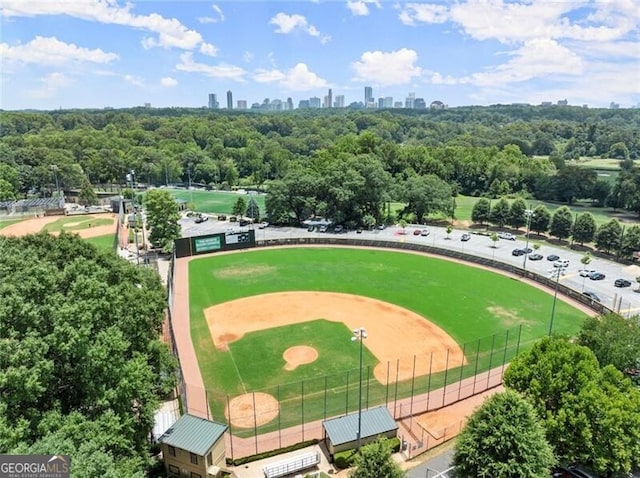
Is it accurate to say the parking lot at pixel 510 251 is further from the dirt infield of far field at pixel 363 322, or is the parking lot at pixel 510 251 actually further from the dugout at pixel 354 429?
the dugout at pixel 354 429

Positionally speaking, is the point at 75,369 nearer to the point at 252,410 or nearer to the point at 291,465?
the point at 291,465

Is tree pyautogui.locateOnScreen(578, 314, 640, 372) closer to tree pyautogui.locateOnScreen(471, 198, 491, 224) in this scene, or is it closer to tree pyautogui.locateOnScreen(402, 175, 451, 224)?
tree pyautogui.locateOnScreen(471, 198, 491, 224)

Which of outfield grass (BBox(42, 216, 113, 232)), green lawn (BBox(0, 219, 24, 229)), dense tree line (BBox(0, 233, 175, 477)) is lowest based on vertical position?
outfield grass (BBox(42, 216, 113, 232))

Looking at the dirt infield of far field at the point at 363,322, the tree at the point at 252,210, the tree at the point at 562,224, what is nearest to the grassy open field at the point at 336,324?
the dirt infield of far field at the point at 363,322

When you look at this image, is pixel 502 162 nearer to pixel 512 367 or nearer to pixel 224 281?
pixel 224 281

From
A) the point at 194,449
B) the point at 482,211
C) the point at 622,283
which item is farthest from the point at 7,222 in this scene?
the point at 622,283

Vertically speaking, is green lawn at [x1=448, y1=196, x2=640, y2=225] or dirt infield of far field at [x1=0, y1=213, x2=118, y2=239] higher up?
dirt infield of far field at [x1=0, y1=213, x2=118, y2=239]

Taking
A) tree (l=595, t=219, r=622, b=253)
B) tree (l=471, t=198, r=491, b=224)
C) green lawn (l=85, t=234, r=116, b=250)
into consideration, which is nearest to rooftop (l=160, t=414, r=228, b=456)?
green lawn (l=85, t=234, r=116, b=250)

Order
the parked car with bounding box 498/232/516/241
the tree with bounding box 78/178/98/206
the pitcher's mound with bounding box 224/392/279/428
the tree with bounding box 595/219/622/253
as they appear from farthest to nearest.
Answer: the tree with bounding box 78/178/98/206 → the parked car with bounding box 498/232/516/241 → the tree with bounding box 595/219/622/253 → the pitcher's mound with bounding box 224/392/279/428
